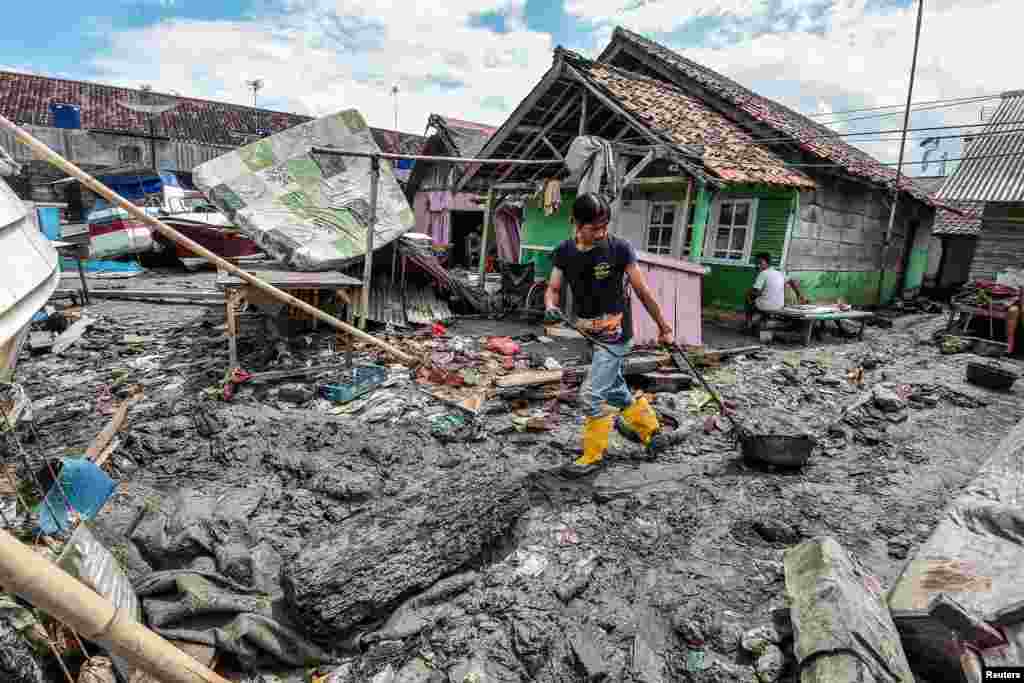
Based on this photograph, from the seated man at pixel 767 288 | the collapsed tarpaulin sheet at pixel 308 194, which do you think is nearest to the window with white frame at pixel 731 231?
the seated man at pixel 767 288

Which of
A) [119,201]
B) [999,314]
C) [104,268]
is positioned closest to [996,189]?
[999,314]

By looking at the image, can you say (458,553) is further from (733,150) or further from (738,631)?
(733,150)

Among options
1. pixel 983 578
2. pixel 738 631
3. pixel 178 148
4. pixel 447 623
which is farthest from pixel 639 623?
pixel 178 148

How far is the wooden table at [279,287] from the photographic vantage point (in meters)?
5.77

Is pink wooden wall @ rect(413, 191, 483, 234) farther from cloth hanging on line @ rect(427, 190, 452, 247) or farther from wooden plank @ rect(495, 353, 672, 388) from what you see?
wooden plank @ rect(495, 353, 672, 388)

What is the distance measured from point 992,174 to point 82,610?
15.0 meters

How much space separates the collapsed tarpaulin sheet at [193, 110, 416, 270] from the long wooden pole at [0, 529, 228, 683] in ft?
20.7

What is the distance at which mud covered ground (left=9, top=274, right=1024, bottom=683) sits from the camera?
2.29 metres

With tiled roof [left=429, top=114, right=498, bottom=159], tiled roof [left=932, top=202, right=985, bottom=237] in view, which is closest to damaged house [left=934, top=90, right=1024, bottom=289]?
tiled roof [left=932, top=202, right=985, bottom=237]

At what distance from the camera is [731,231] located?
1007 cm

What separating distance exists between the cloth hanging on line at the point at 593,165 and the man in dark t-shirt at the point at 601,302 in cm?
375

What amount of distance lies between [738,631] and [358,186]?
7.69m

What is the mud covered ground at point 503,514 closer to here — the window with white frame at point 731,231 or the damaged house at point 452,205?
the window with white frame at point 731,231

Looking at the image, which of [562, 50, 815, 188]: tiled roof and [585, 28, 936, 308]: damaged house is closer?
[562, 50, 815, 188]: tiled roof
